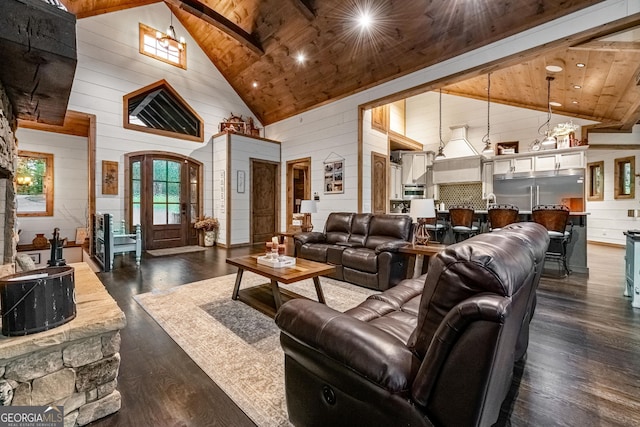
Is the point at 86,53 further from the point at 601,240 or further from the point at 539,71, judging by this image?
the point at 601,240

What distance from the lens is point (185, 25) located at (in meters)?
6.91

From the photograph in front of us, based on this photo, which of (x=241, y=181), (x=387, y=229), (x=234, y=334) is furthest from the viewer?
(x=241, y=181)

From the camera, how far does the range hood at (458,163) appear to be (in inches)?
286

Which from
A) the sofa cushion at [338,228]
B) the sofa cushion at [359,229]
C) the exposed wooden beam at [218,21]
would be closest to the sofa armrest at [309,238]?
the sofa cushion at [338,228]

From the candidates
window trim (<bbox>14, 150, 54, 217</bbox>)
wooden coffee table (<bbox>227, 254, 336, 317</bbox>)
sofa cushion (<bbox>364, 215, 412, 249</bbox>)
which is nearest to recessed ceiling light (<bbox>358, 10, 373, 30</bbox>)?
sofa cushion (<bbox>364, 215, 412, 249</bbox>)

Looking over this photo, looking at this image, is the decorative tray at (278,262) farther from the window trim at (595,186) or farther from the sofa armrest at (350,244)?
the window trim at (595,186)

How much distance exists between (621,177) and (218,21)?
34.3 ft

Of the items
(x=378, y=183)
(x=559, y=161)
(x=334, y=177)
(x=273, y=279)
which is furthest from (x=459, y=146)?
(x=273, y=279)

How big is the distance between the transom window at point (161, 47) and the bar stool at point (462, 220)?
7147mm

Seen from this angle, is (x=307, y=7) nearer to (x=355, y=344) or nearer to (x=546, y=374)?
(x=355, y=344)

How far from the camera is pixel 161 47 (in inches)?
259

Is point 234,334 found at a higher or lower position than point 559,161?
lower

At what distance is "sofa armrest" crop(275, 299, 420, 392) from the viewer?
3.24 feet

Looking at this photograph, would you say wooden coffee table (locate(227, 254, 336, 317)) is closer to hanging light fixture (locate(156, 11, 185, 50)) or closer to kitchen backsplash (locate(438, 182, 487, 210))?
hanging light fixture (locate(156, 11, 185, 50))
